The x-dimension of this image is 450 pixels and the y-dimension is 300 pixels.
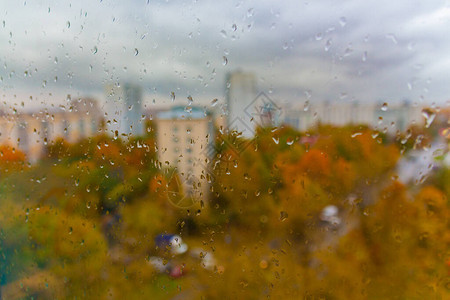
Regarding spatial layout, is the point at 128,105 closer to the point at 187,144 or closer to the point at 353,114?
the point at 187,144

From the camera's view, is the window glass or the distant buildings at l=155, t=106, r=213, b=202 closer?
the window glass

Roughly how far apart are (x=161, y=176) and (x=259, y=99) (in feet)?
1.04

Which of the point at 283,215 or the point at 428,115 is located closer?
the point at 428,115

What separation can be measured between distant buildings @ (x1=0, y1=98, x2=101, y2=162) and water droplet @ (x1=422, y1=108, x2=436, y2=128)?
0.82 m

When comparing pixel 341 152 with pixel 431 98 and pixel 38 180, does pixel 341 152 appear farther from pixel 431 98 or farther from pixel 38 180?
pixel 38 180

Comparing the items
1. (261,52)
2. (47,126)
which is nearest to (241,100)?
(261,52)

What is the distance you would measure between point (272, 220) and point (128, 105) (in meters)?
0.49

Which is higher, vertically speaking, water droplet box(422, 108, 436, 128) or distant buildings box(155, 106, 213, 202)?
water droplet box(422, 108, 436, 128)

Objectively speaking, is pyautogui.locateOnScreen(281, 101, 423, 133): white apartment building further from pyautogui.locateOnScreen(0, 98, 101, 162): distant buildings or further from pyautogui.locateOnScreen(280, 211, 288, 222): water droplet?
pyautogui.locateOnScreen(0, 98, 101, 162): distant buildings

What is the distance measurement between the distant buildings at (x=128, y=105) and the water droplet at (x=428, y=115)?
2.11 ft

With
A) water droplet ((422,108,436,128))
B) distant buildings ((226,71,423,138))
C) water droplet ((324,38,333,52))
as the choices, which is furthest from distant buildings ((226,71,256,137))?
water droplet ((422,108,436,128))

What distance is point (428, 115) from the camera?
1.89 feet

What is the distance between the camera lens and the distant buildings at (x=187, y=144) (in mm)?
730

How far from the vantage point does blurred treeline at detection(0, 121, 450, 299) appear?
617 millimetres
